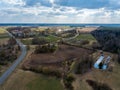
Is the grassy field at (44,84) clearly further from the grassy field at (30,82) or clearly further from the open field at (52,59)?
the open field at (52,59)

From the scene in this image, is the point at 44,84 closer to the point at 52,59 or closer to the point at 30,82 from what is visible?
the point at 30,82

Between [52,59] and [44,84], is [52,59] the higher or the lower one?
the lower one

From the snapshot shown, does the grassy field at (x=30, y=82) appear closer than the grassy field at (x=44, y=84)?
Yes

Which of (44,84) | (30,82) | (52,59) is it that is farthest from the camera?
(52,59)

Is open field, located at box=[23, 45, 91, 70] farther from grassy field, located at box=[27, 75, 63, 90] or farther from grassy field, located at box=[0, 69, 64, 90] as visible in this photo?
grassy field, located at box=[27, 75, 63, 90]

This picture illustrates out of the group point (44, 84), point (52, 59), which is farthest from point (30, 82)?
point (52, 59)

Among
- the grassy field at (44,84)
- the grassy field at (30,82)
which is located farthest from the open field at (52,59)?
the grassy field at (44,84)

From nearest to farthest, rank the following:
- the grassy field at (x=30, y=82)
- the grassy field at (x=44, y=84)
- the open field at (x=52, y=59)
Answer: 1. the grassy field at (x=30, y=82)
2. the grassy field at (x=44, y=84)
3. the open field at (x=52, y=59)

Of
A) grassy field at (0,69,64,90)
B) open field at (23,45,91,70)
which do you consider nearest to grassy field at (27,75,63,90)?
grassy field at (0,69,64,90)
